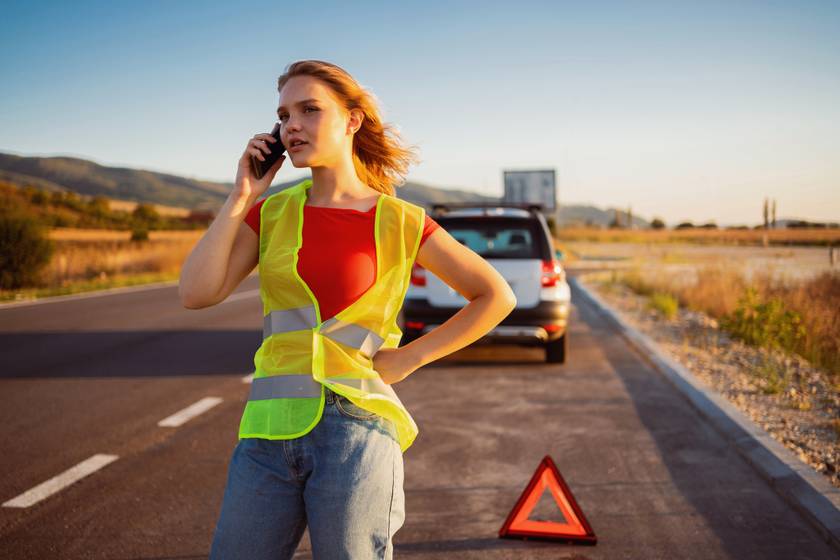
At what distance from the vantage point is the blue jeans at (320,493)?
1.87 meters

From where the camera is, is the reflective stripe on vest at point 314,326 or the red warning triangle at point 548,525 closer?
the reflective stripe on vest at point 314,326

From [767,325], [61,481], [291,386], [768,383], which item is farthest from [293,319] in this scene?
[767,325]

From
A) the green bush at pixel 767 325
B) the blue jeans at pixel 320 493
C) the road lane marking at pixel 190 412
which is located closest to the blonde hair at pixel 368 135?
the blue jeans at pixel 320 493

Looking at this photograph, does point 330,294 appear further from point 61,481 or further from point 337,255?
point 61,481

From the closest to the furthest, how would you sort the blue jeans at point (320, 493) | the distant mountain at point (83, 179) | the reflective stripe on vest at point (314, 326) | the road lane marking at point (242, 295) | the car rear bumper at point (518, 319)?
the blue jeans at point (320, 493), the reflective stripe on vest at point (314, 326), the car rear bumper at point (518, 319), the road lane marking at point (242, 295), the distant mountain at point (83, 179)

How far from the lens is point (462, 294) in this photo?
2.23 meters

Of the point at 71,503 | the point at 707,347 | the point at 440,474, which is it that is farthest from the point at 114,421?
the point at 707,347

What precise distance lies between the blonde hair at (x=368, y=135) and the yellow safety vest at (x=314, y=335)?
0.31 meters

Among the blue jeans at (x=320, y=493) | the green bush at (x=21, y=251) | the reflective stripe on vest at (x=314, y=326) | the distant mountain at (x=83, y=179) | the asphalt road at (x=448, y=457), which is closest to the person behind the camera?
the blue jeans at (x=320, y=493)

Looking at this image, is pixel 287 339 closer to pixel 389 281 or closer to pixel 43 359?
pixel 389 281

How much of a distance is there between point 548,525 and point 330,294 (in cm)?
269

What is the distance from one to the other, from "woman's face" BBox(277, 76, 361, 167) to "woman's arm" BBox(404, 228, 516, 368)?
0.38m

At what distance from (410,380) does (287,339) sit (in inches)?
263

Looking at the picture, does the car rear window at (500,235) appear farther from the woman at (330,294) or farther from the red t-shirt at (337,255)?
the red t-shirt at (337,255)
